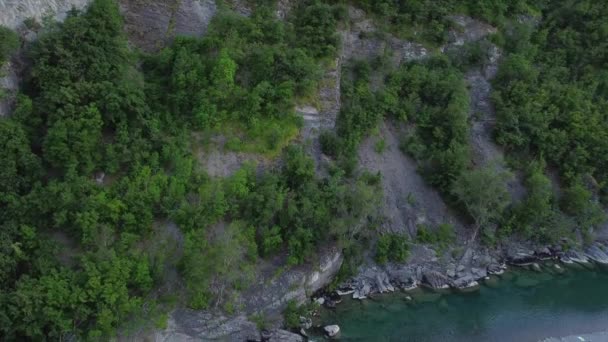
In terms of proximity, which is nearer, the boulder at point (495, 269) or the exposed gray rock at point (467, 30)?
the boulder at point (495, 269)

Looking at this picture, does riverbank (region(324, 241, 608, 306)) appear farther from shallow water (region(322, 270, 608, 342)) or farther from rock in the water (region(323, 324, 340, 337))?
rock in the water (region(323, 324, 340, 337))

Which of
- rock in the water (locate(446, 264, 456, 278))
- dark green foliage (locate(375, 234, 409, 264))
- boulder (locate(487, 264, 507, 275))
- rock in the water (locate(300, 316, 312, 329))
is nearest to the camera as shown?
rock in the water (locate(300, 316, 312, 329))

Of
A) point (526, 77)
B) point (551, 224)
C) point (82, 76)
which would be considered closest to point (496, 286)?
point (551, 224)

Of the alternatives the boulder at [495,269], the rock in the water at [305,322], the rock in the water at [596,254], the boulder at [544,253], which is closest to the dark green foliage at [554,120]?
the boulder at [544,253]

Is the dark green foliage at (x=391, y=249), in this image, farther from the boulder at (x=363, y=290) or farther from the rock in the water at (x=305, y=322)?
the rock in the water at (x=305, y=322)

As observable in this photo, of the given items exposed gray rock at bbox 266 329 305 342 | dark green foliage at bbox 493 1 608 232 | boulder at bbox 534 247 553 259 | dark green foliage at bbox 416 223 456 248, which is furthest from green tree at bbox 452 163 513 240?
exposed gray rock at bbox 266 329 305 342
